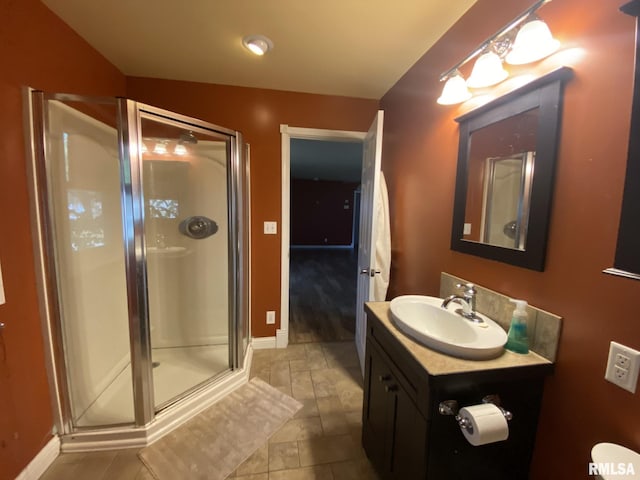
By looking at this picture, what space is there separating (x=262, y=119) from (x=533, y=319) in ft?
7.57

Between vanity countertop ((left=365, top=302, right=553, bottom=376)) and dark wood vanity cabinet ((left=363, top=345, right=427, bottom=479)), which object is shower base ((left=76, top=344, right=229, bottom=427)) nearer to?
dark wood vanity cabinet ((left=363, top=345, right=427, bottom=479))

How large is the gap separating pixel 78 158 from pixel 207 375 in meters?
1.68

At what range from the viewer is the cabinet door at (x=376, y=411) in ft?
3.99

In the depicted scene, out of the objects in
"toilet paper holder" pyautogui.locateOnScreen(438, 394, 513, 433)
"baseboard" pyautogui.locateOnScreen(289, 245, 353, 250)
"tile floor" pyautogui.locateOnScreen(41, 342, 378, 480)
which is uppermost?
"toilet paper holder" pyautogui.locateOnScreen(438, 394, 513, 433)

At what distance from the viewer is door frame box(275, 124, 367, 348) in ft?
7.87

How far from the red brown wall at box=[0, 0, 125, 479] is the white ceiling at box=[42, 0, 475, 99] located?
0.25 metres

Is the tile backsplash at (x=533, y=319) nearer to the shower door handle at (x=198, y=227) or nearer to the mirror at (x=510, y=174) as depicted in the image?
the mirror at (x=510, y=174)

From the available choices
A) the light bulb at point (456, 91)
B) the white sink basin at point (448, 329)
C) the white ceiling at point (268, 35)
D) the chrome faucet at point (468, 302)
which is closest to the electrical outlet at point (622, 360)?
the white sink basin at point (448, 329)

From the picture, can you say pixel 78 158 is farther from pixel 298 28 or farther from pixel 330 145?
pixel 330 145

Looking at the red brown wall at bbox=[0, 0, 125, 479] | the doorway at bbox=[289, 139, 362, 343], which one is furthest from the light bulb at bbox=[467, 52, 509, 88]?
the doorway at bbox=[289, 139, 362, 343]

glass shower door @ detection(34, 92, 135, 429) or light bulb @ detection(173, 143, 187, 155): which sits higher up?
light bulb @ detection(173, 143, 187, 155)

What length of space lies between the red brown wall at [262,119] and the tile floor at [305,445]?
2.13ft

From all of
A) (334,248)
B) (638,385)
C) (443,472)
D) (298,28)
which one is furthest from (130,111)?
(334,248)

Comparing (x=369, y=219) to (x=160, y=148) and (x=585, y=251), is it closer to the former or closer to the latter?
(x=585, y=251)
